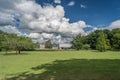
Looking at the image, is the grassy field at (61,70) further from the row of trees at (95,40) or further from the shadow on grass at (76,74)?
the row of trees at (95,40)

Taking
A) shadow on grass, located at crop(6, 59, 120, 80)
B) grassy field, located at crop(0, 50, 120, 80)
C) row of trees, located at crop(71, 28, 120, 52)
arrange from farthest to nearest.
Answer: row of trees, located at crop(71, 28, 120, 52)
grassy field, located at crop(0, 50, 120, 80)
shadow on grass, located at crop(6, 59, 120, 80)

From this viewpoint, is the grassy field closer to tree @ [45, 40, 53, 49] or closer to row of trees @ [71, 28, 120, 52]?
row of trees @ [71, 28, 120, 52]

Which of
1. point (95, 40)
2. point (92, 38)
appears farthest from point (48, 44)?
point (95, 40)

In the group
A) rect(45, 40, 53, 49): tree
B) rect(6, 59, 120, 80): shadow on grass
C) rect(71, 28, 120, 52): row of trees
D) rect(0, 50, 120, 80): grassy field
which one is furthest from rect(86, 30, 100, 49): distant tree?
rect(6, 59, 120, 80): shadow on grass

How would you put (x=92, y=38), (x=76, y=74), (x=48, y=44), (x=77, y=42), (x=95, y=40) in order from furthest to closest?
(x=48, y=44) → (x=92, y=38) → (x=95, y=40) → (x=77, y=42) → (x=76, y=74)

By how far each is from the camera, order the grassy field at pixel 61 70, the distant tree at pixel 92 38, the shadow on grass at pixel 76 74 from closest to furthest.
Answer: the shadow on grass at pixel 76 74 < the grassy field at pixel 61 70 < the distant tree at pixel 92 38

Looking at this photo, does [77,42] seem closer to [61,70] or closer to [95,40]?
[95,40]

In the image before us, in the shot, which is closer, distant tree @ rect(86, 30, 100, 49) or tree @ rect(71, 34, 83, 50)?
tree @ rect(71, 34, 83, 50)

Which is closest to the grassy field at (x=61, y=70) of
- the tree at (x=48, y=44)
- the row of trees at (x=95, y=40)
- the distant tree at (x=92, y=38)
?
the row of trees at (x=95, y=40)

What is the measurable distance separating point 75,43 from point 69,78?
8420cm

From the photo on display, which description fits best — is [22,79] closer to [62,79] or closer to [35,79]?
[35,79]

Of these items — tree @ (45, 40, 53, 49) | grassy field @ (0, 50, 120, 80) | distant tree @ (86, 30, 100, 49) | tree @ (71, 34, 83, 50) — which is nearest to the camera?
grassy field @ (0, 50, 120, 80)

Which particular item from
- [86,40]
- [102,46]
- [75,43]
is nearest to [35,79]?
[102,46]

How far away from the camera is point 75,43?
313 feet
